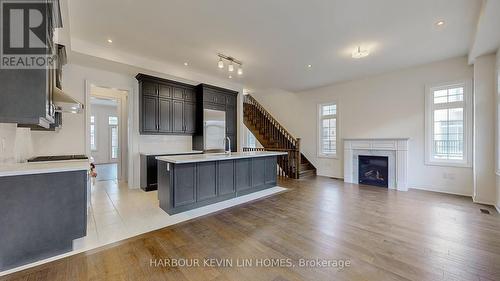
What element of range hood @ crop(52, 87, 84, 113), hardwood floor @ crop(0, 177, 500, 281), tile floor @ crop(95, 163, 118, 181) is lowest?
hardwood floor @ crop(0, 177, 500, 281)

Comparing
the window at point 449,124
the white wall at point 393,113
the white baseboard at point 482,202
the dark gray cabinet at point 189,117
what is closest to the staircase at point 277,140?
the white wall at point 393,113

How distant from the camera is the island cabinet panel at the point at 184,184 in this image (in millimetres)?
3393

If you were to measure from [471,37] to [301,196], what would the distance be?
4.24 metres

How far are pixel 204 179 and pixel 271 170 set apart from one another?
2.02m

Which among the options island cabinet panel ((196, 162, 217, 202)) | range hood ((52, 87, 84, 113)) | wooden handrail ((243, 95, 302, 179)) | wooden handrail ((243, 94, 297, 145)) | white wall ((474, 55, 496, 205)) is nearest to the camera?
range hood ((52, 87, 84, 113))

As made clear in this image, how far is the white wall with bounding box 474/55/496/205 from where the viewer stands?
3.97 metres

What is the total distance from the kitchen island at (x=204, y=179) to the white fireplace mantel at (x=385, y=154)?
9.11 ft

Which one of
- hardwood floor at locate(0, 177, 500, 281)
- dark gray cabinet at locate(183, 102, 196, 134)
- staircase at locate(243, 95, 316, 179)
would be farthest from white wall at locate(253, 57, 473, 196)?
dark gray cabinet at locate(183, 102, 196, 134)

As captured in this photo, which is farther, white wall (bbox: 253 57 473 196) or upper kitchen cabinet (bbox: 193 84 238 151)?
upper kitchen cabinet (bbox: 193 84 238 151)

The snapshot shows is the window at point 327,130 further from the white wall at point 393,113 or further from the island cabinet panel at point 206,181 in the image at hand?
the island cabinet panel at point 206,181

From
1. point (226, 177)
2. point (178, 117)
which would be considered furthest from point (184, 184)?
point (178, 117)

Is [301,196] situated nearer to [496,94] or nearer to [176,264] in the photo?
[176,264]

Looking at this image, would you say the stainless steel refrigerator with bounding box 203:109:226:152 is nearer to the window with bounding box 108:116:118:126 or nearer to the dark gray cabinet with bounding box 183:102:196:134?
the dark gray cabinet with bounding box 183:102:196:134

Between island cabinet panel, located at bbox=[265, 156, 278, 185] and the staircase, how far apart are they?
1.58 meters
